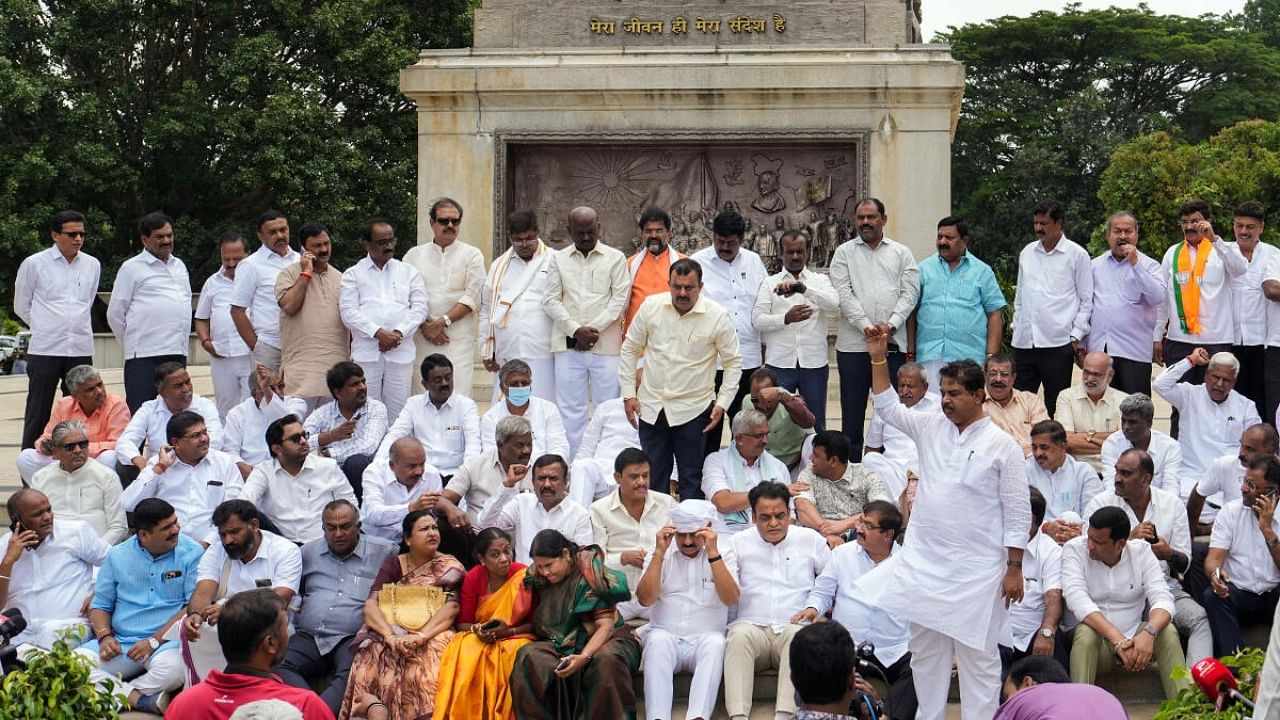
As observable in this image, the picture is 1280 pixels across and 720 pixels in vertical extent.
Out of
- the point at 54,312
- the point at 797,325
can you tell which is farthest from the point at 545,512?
the point at 54,312

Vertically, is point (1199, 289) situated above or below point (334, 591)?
above

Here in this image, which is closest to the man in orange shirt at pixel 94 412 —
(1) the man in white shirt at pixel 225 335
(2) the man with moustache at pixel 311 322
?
(1) the man in white shirt at pixel 225 335

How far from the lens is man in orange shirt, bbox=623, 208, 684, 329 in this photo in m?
11.7

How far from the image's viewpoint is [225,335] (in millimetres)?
12367

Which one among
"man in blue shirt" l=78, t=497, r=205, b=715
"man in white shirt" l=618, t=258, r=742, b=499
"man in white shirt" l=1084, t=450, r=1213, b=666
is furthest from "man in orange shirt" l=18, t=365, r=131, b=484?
"man in white shirt" l=1084, t=450, r=1213, b=666

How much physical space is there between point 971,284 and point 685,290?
2298 millimetres

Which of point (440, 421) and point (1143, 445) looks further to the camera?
point (440, 421)

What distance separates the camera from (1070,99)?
4219 centimetres

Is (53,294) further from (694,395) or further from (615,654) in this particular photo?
(615,654)

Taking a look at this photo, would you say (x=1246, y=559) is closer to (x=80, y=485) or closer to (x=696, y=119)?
(x=80, y=485)

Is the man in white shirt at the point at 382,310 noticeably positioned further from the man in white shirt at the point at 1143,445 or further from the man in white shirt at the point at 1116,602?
the man in white shirt at the point at 1116,602

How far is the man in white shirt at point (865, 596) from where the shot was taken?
30.0 feet

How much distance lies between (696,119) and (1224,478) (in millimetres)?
7038

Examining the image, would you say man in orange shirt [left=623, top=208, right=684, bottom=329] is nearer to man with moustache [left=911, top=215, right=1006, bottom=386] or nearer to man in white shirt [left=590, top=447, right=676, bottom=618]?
man with moustache [left=911, top=215, right=1006, bottom=386]
